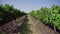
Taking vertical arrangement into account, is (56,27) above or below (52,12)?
below

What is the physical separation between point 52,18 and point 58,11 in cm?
449

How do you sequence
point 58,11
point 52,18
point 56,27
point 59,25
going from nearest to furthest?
point 59,25 → point 56,27 → point 52,18 → point 58,11

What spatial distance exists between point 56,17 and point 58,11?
20.8 feet

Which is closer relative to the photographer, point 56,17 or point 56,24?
point 56,24

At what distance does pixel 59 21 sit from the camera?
42.6 meters

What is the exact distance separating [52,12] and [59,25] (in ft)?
41.9

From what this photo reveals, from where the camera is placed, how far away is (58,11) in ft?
176

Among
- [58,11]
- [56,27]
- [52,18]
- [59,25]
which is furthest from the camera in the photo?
[58,11]

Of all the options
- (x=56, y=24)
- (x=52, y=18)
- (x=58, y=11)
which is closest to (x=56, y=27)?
(x=56, y=24)

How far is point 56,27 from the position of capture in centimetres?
4491

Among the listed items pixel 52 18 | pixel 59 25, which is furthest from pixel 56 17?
pixel 59 25

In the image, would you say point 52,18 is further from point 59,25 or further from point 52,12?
point 59,25

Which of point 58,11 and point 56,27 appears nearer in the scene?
point 56,27

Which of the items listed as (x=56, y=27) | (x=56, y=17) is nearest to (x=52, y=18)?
(x=56, y=17)
